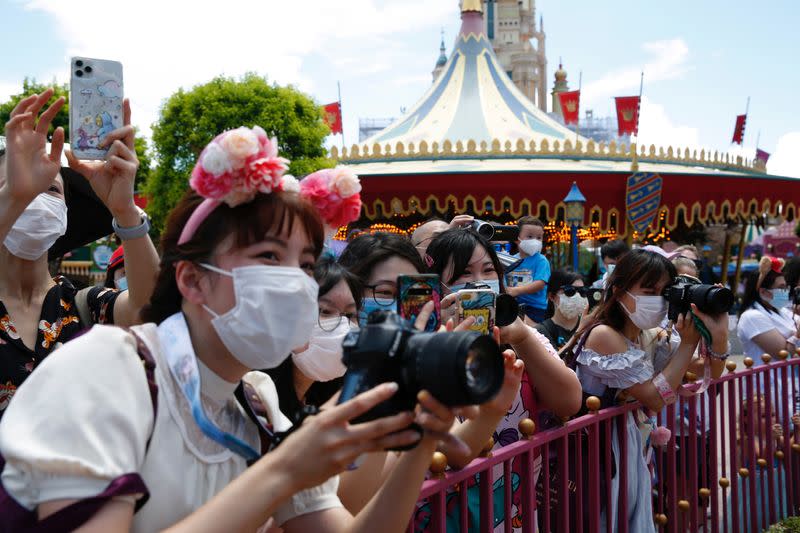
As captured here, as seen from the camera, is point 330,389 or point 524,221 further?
point 524,221

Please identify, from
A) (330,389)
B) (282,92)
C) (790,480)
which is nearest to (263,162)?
(330,389)

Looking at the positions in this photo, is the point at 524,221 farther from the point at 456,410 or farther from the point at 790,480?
the point at 456,410

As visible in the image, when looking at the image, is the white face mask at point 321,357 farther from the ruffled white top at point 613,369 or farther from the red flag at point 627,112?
the red flag at point 627,112

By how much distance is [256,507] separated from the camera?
119 cm

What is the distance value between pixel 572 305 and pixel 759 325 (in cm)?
156

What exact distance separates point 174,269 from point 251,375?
32 centimetres

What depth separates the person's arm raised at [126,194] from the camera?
2096mm

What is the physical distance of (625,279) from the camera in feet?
11.2

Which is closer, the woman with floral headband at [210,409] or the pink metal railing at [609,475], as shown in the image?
the woman with floral headband at [210,409]

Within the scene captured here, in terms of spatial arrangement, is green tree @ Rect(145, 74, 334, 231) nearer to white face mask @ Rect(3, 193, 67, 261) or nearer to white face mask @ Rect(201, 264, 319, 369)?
white face mask @ Rect(3, 193, 67, 261)

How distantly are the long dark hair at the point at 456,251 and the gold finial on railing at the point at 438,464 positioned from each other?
1052mm

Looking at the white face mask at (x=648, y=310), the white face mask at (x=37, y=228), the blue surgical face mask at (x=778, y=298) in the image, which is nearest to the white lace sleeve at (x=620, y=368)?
the white face mask at (x=648, y=310)

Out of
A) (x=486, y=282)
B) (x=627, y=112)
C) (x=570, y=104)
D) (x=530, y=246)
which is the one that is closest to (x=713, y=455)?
(x=486, y=282)

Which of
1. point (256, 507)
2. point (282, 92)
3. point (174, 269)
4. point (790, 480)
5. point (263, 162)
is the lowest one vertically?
point (790, 480)
